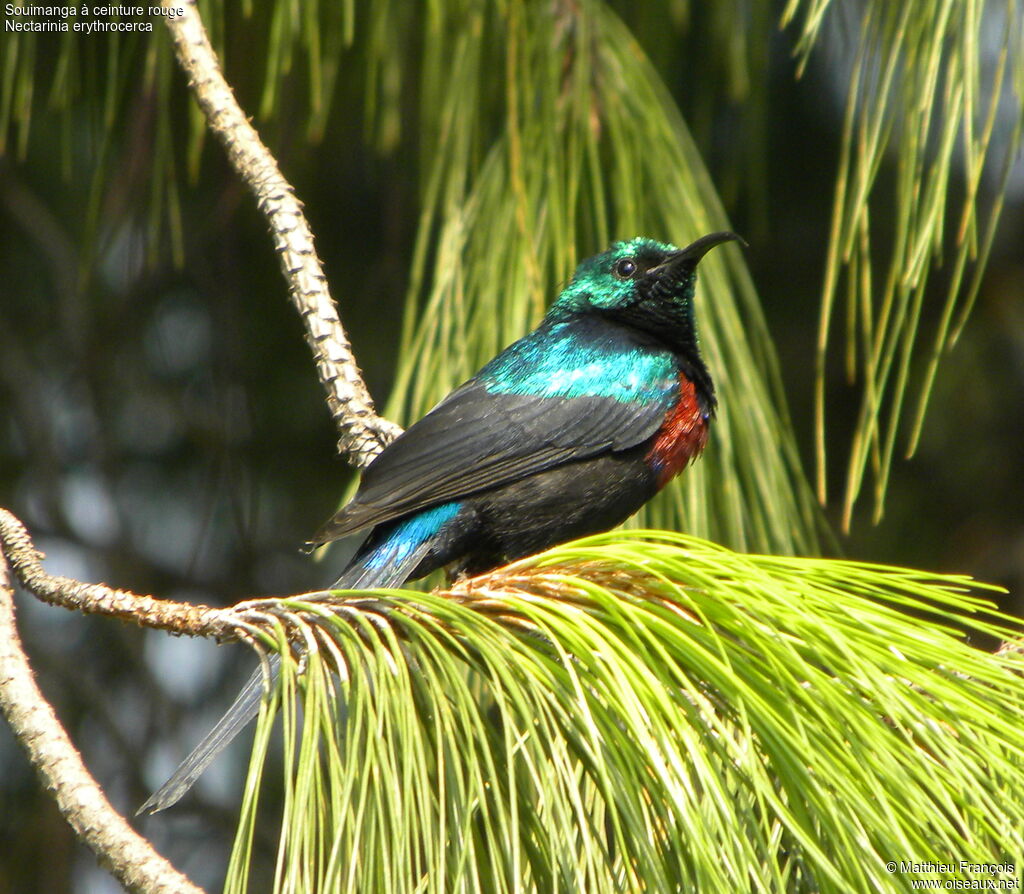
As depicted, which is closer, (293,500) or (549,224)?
(549,224)

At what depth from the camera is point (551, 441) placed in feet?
7.18

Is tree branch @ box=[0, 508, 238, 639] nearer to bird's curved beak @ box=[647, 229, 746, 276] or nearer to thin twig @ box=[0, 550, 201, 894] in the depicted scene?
thin twig @ box=[0, 550, 201, 894]

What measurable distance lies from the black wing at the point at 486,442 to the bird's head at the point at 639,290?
194 millimetres

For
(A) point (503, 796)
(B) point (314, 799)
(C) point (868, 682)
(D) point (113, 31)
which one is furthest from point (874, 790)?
(D) point (113, 31)

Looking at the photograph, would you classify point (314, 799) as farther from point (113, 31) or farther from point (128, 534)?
point (128, 534)

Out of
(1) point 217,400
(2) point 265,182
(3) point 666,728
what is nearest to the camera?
(3) point 666,728

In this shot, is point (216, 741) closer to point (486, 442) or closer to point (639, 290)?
point (486, 442)

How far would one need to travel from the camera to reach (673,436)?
2.18 metres

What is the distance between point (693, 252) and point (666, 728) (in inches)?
48.7

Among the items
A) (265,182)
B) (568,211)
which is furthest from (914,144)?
(265,182)

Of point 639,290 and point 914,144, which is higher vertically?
point 914,144

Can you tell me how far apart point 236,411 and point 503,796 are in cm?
221

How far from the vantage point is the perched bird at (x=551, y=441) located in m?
2.03

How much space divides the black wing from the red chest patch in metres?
0.03
